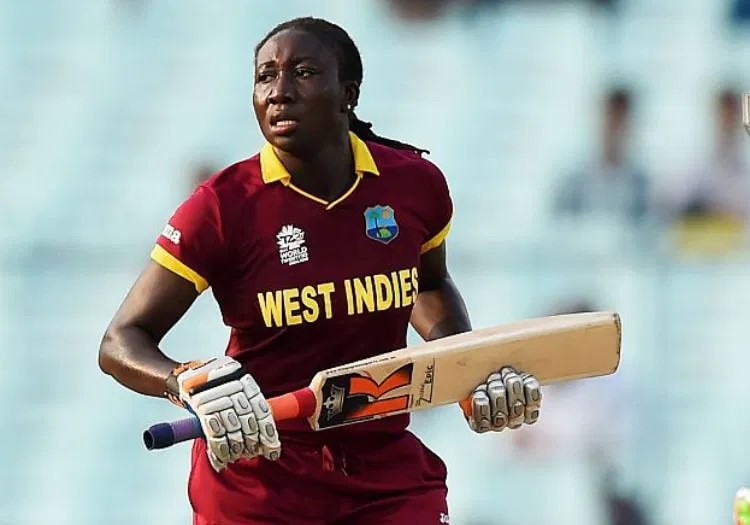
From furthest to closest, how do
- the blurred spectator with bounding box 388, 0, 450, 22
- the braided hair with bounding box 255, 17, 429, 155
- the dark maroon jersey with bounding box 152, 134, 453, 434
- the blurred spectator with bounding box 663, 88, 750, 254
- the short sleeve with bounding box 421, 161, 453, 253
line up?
1. the blurred spectator with bounding box 388, 0, 450, 22
2. the blurred spectator with bounding box 663, 88, 750, 254
3. the short sleeve with bounding box 421, 161, 453, 253
4. the braided hair with bounding box 255, 17, 429, 155
5. the dark maroon jersey with bounding box 152, 134, 453, 434

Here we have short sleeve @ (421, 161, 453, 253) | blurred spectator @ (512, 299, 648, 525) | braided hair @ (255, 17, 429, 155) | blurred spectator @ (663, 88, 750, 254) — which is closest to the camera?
braided hair @ (255, 17, 429, 155)

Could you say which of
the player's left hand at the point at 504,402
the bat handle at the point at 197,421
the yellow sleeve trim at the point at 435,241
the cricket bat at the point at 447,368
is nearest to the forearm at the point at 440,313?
the yellow sleeve trim at the point at 435,241

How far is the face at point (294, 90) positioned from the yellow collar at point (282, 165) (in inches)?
1.6

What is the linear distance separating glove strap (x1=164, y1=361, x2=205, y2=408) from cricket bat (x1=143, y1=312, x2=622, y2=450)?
11 cm

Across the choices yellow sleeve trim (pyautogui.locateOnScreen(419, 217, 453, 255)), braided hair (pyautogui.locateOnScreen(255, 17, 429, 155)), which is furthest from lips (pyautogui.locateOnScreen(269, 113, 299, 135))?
yellow sleeve trim (pyautogui.locateOnScreen(419, 217, 453, 255))

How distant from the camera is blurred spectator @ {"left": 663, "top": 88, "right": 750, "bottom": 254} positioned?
664cm

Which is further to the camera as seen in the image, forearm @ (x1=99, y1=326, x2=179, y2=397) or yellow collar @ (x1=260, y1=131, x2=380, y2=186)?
yellow collar @ (x1=260, y1=131, x2=380, y2=186)

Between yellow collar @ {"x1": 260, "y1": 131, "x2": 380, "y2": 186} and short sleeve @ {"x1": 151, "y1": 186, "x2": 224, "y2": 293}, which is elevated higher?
yellow collar @ {"x1": 260, "y1": 131, "x2": 380, "y2": 186}

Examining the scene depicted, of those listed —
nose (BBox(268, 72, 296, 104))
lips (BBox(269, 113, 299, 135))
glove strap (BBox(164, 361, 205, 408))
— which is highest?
nose (BBox(268, 72, 296, 104))

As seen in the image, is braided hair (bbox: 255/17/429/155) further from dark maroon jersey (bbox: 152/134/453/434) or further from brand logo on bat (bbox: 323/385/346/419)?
brand logo on bat (bbox: 323/385/346/419)

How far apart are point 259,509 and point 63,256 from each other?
12.3 ft

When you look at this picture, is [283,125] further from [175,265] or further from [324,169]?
[175,265]

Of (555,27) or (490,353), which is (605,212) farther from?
(490,353)

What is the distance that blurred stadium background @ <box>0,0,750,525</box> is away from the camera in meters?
6.41
